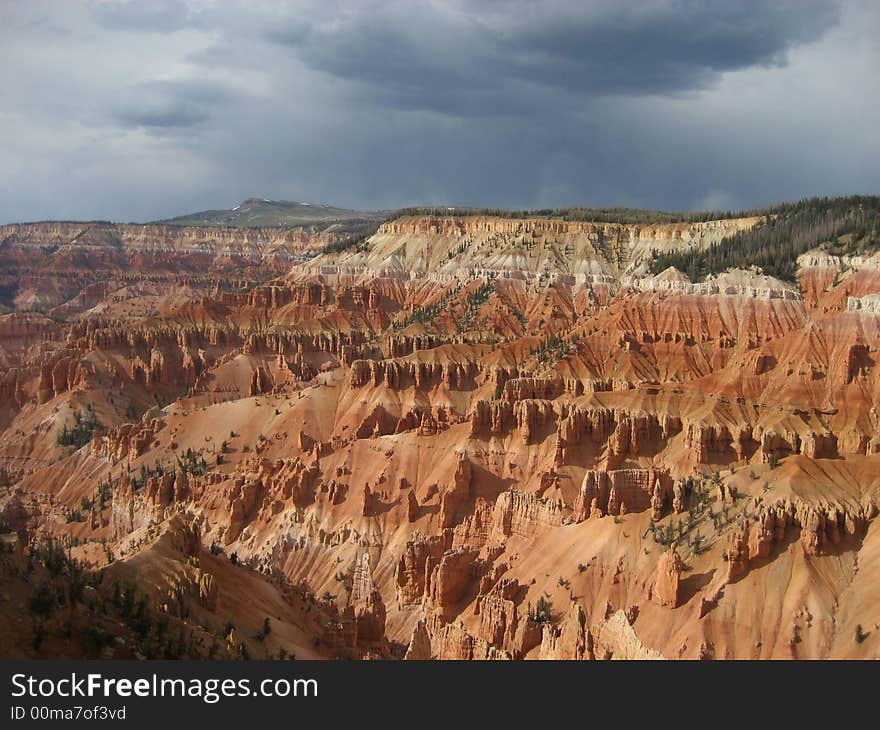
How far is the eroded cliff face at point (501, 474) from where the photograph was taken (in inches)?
1964

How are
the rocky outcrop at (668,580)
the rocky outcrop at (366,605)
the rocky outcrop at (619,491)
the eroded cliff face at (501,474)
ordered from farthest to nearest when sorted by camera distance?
the rocky outcrop at (619,491) < the rocky outcrop at (366,605) < the rocky outcrop at (668,580) < the eroded cliff face at (501,474)

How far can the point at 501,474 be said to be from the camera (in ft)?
275

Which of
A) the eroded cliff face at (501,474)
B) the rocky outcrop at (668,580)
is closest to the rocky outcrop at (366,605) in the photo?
the eroded cliff face at (501,474)

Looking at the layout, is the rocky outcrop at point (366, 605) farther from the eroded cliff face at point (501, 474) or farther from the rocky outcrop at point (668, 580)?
the rocky outcrop at point (668, 580)

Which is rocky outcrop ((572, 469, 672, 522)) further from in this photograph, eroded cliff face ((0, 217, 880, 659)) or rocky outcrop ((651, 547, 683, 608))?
rocky outcrop ((651, 547, 683, 608))

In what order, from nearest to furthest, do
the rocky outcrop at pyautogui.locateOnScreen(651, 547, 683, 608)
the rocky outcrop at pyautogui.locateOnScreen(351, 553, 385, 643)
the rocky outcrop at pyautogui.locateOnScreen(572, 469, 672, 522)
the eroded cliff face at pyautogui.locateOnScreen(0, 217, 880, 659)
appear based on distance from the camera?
the eroded cliff face at pyautogui.locateOnScreen(0, 217, 880, 659), the rocky outcrop at pyautogui.locateOnScreen(651, 547, 683, 608), the rocky outcrop at pyautogui.locateOnScreen(351, 553, 385, 643), the rocky outcrop at pyautogui.locateOnScreen(572, 469, 672, 522)

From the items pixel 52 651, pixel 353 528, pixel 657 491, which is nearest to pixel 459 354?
pixel 353 528

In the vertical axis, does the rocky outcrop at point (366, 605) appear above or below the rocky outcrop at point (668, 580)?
below

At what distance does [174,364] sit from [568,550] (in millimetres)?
119526

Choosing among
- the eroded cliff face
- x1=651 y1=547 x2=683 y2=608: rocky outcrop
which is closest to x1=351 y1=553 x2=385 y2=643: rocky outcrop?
the eroded cliff face

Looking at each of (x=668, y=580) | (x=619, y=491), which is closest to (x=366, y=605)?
(x=619, y=491)

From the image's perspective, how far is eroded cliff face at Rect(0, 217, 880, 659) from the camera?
4988 cm

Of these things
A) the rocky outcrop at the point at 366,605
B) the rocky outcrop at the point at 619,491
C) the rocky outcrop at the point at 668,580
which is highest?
the rocky outcrop at the point at 619,491

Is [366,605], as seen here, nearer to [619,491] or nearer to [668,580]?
[619,491]
